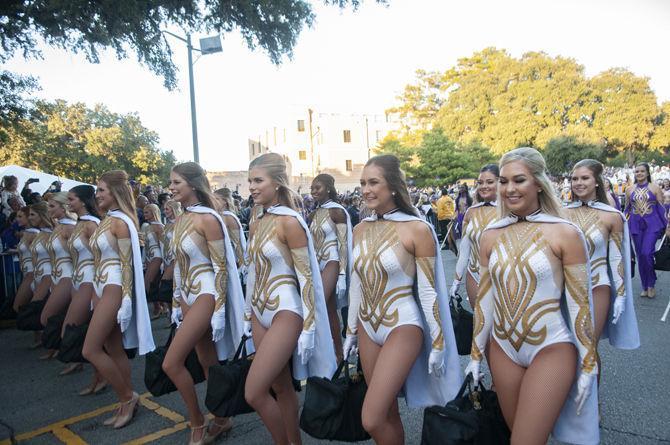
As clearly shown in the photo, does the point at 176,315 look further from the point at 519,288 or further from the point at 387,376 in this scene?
the point at 519,288

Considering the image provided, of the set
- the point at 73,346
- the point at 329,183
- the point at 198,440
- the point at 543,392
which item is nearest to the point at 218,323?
the point at 198,440

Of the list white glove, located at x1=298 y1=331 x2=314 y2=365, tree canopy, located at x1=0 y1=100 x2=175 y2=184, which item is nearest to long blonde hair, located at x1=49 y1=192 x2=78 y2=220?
white glove, located at x1=298 y1=331 x2=314 y2=365

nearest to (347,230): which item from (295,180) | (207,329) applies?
(207,329)

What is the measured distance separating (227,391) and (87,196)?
3284 mm

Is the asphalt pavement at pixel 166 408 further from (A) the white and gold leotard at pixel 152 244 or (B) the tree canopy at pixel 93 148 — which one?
(B) the tree canopy at pixel 93 148

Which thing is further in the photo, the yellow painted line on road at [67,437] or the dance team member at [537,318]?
the yellow painted line on road at [67,437]

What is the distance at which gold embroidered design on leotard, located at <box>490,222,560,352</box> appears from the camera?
8.48 ft

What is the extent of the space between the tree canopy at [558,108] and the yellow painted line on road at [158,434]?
3513 centimetres

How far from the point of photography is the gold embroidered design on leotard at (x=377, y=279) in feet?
10.2

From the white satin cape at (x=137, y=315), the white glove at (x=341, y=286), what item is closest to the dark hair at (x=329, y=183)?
the white glove at (x=341, y=286)

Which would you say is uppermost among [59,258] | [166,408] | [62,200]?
[62,200]

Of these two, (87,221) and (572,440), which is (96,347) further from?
(572,440)

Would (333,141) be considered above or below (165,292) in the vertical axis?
above

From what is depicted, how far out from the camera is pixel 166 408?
4.92 meters
